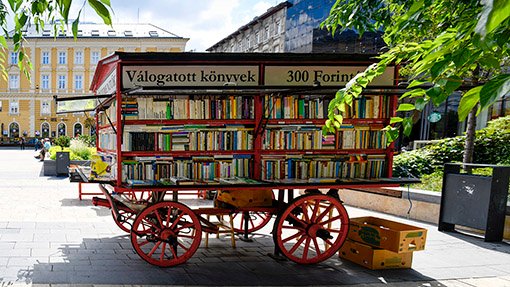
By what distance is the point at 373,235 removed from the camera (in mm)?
6344

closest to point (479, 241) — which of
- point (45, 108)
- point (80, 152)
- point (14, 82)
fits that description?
point (80, 152)

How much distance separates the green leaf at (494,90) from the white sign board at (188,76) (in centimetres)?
489

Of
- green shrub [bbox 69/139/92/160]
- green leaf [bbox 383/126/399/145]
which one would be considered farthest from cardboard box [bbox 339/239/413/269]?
green shrub [bbox 69/139/92/160]

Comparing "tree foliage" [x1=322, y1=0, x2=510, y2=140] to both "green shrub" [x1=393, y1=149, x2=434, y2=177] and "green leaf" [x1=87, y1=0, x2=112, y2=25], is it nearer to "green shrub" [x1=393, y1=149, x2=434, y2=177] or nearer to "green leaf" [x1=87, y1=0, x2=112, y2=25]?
"green leaf" [x1=87, y1=0, x2=112, y2=25]

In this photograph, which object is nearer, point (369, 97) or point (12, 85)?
point (369, 97)

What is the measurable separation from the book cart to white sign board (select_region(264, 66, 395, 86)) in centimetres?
1

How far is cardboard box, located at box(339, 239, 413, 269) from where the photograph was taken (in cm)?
624

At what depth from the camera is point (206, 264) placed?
630 centimetres

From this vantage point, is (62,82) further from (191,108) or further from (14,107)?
(191,108)

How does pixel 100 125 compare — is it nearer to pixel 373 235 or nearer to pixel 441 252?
pixel 373 235

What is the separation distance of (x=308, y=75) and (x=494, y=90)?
5077mm

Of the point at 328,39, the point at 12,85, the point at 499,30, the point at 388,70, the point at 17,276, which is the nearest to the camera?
the point at 499,30

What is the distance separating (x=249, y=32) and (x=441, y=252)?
44855 mm

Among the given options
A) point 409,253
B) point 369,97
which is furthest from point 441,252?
point 369,97
